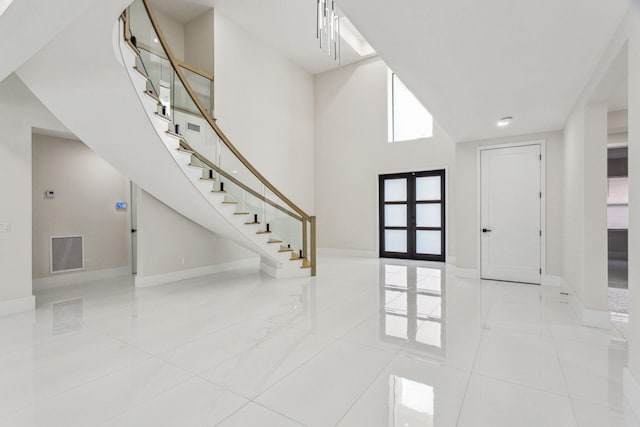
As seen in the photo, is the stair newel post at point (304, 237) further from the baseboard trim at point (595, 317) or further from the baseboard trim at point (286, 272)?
the baseboard trim at point (595, 317)

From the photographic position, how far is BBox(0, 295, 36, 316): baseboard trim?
155 inches

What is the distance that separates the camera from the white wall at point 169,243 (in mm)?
5422

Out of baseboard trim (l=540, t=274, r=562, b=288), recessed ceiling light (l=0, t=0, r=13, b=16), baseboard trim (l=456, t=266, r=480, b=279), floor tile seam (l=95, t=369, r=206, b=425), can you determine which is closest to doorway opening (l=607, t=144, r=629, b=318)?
baseboard trim (l=540, t=274, r=562, b=288)

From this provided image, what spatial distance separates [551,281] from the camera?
528cm

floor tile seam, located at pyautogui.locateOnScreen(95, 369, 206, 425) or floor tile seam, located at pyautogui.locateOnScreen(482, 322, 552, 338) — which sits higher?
floor tile seam, located at pyautogui.locateOnScreen(95, 369, 206, 425)

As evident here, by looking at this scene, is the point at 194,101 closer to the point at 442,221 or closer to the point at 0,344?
the point at 0,344

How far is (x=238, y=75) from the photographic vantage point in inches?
285

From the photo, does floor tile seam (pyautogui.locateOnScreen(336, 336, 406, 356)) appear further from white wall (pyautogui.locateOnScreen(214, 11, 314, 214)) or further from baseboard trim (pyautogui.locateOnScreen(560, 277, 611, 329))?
white wall (pyautogui.locateOnScreen(214, 11, 314, 214))

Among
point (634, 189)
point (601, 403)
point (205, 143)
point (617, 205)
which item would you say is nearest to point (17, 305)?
point (205, 143)

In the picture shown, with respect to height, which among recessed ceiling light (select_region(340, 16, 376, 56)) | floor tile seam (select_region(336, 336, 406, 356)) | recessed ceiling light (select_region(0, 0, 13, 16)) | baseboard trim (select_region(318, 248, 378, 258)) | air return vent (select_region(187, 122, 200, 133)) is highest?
recessed ceiling light (select_region(340, 16, 376, 56))

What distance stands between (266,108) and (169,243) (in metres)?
4.34

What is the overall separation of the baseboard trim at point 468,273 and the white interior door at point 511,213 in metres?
0.11

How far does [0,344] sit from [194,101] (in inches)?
152

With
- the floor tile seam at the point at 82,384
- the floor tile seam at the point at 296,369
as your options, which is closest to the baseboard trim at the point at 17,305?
the floor tile seam at the point at 82,384
